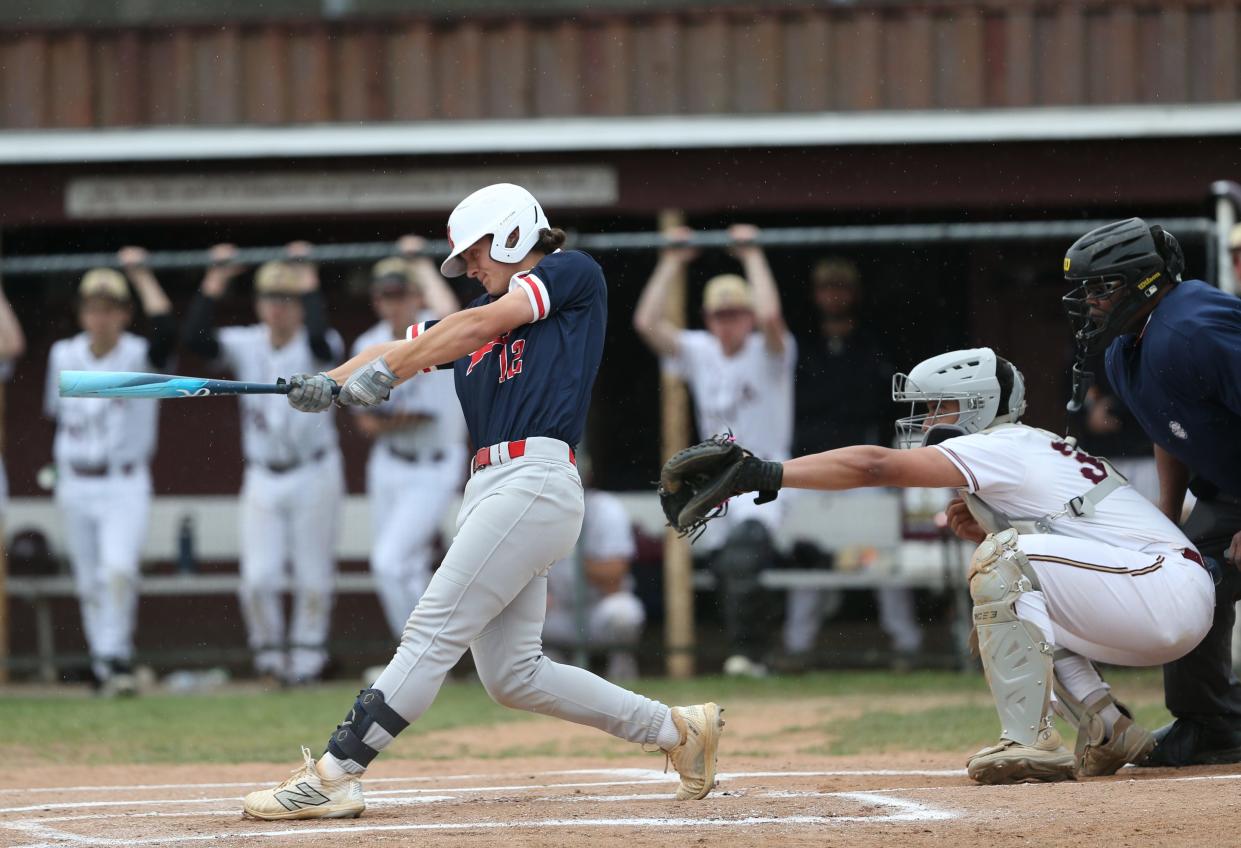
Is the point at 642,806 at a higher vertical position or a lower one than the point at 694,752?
lower

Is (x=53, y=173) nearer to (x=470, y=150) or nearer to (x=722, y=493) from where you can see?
(x=470, y=150)

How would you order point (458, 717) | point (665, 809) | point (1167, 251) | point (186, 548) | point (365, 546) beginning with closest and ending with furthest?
point (665, 809) → point (1167, 251) → point (458, 717) → point (186, 548) → point (365, 546)

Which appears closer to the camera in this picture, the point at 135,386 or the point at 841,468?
the point at 841,468

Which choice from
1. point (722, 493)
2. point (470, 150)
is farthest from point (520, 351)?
point (470, 150)

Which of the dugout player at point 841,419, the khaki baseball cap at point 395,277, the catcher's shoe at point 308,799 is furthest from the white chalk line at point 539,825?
the khaki baseball cap at point 395,277

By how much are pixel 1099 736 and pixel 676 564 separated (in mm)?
4875

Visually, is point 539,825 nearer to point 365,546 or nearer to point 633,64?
point 365,546

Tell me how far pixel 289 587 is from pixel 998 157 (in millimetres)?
5150

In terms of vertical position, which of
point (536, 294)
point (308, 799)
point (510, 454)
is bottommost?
point (308, 799)

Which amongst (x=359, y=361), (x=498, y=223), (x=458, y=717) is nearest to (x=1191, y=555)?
(x=498, y=223)

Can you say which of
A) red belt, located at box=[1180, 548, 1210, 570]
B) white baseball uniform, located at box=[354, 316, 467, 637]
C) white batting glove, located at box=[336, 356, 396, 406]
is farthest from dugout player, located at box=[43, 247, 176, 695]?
red belt, located at box=[1180, 548, 1210, 570]

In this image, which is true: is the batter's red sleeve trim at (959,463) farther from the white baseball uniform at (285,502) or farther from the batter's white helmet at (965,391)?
the white baseball uniform at (285,502)

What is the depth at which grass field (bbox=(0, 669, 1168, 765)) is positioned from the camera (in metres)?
7.37

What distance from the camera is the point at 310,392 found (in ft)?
16.3
